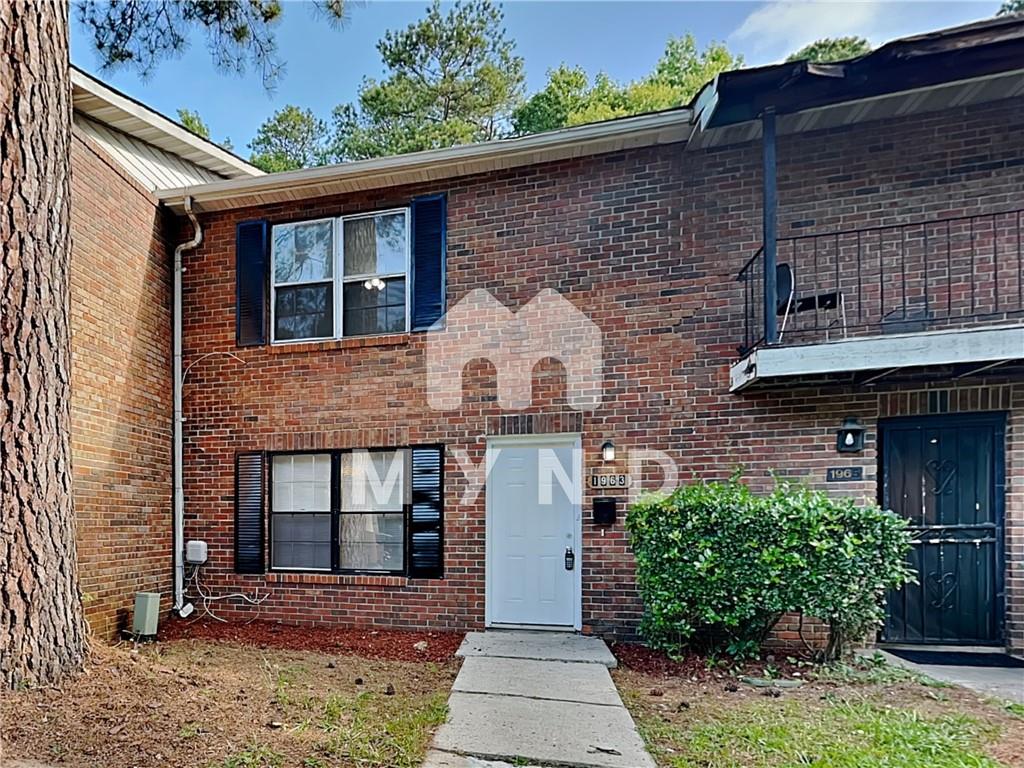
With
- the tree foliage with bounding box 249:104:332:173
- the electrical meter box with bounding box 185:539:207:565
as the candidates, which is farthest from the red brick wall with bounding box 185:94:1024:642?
the tree foliage with bounding box 249:104:332:173

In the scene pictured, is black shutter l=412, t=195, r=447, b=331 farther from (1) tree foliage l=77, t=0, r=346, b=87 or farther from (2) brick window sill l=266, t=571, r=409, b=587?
(2) brick window sill l=266, t=571, r=409, b=587

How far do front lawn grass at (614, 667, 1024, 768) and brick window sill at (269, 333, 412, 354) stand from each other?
12.9ft

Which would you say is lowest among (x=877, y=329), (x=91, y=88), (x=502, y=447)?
(x=502, y=447)

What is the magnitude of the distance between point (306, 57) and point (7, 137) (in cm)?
387

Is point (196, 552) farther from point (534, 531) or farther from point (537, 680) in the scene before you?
point (537, 680)

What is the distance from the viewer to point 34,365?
4016mm

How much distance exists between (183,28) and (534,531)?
6.02 m

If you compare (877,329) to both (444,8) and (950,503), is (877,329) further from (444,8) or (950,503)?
(444,8)

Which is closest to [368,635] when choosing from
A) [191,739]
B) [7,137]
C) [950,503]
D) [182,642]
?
[182,642]

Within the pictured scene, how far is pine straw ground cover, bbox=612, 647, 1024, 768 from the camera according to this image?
3.31 metres

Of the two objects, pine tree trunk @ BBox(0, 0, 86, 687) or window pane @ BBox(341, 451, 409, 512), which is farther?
window pane @ BBox(341, 451, 409, 512)

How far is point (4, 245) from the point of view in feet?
12.9

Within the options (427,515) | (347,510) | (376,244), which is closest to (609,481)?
(427,515)

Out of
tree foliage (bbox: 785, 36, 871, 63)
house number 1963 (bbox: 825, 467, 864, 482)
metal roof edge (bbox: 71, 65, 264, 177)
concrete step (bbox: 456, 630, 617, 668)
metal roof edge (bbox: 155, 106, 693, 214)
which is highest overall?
tree foliage (bbox: 785, 36, 871, 63)
